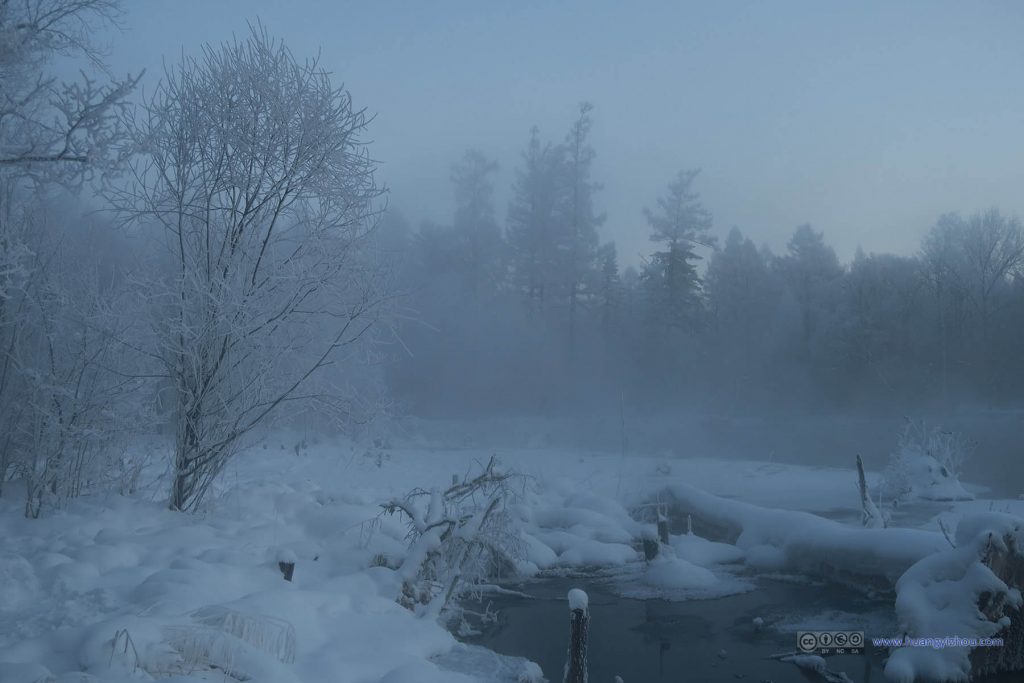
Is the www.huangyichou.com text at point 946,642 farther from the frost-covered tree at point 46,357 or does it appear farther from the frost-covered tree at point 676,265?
the frost-covered tree at point 676,265

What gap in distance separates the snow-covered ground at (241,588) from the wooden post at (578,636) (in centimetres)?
76

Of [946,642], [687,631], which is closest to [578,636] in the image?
[687,631]

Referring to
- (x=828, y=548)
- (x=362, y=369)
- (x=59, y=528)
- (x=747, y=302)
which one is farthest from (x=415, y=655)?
(x=747, y=302)

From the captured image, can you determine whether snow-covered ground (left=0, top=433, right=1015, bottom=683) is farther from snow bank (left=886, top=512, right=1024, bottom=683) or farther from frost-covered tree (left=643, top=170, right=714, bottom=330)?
frost-covered tree (left=643, top=170, right=714, bottom=330)

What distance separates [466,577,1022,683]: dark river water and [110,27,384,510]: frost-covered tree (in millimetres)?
4022

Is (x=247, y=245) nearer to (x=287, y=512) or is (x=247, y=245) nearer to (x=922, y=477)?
(x=287, y=512)

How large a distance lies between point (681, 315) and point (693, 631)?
107 ft

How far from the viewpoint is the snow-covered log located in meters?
10.2

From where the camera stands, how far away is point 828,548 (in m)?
11.2

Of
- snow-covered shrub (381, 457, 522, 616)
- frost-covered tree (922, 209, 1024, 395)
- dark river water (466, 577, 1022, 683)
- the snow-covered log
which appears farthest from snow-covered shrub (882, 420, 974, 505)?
frost-covered tree (922, 209, 1024, 395)

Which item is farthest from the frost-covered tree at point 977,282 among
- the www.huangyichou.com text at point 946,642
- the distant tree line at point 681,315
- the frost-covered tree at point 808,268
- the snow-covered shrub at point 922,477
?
the www.huangyichou.com text at point 946,642

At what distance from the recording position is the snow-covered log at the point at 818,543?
1020cm

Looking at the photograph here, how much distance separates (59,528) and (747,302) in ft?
129

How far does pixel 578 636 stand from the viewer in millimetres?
6578
